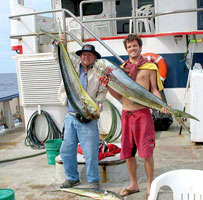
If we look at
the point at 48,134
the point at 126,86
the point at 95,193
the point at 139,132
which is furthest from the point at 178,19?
the point at 95,193

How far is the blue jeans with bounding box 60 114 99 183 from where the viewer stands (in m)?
3.87

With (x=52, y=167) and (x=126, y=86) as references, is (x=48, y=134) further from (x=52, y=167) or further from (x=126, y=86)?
(x=126, y=86)

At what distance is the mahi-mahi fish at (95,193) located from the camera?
3.66 m

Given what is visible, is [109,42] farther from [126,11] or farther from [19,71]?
[126,11]

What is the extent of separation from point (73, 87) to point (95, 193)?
136 centimetres

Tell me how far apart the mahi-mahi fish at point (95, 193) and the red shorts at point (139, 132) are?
0.50 metres

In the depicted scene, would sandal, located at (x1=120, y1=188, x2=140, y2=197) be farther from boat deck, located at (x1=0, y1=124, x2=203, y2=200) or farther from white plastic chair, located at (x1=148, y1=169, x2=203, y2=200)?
white plastic chair, located at (x1=148, y1=169, x2=203, y2=200)

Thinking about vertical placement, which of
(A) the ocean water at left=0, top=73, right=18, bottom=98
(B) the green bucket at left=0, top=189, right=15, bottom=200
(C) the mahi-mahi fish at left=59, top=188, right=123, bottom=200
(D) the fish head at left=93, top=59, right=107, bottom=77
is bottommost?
(A) the ocean water at left=0, top=73, right=18, bottom=98

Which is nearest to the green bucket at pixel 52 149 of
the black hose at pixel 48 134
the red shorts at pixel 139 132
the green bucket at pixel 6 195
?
the black hose at pixel 48 134

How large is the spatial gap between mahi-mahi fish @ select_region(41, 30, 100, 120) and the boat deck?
120 centimetres

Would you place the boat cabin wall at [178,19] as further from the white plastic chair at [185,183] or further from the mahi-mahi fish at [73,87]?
the white plastic chair at [185,183]

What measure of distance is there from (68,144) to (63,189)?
0.59m

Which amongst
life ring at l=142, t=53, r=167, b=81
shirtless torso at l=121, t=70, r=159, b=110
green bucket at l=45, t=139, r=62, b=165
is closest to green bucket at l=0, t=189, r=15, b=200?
shirtless torso at l=121, t=70, r=159, b=110

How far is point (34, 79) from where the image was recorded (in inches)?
266
